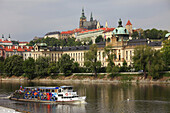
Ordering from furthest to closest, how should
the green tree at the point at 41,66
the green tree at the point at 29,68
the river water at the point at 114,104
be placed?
1. the green tree at the point at 29,68
2. the green tree at the point at 41,66
3. the river water at the point at 114,104

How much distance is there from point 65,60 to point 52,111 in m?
80.5

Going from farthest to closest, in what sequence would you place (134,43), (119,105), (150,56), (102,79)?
(134,43) → (102,79) → (150,56) → (119,105)

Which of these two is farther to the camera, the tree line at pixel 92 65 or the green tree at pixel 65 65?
the green tree at pixel 65 65

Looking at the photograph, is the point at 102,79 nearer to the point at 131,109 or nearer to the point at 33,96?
the point at 33,96

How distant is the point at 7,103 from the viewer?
262ft

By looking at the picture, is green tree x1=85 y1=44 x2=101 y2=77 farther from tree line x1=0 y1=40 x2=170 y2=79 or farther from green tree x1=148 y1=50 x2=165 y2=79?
green tree x1=148 y1=50 x2=165 y2=79

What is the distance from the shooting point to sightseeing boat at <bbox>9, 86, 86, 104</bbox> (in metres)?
77.0

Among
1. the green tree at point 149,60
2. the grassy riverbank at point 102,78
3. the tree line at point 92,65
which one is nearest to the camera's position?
the green tree at point 149,60

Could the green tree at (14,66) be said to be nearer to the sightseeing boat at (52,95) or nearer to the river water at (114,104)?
the river water at (114,104)

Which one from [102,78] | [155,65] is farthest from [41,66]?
[155,65]

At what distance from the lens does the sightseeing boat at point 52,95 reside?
7701 cm

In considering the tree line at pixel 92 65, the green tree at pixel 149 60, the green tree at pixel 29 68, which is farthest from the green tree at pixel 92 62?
A: the green tree at pixel 29 68

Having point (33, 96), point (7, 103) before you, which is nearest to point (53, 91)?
point (33, 96)

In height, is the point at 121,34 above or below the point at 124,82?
above
